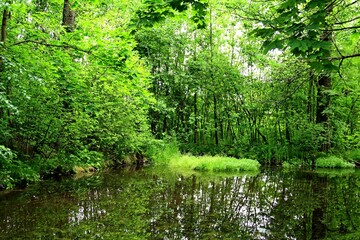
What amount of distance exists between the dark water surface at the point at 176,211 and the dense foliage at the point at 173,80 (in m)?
0.95

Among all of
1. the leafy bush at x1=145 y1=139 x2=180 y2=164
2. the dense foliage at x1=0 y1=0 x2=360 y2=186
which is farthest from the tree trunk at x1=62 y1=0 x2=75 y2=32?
the leafy bush at x1=145 y1=139 x2=180 y2=164

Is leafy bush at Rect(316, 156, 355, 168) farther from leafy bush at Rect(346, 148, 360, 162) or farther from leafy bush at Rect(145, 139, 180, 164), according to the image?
leafy bush at Rect(145, 139, 180, 164)

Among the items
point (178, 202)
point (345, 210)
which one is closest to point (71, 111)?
point (178, 202)

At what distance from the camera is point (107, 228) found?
15.7 feet

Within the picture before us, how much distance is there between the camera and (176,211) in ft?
19.2

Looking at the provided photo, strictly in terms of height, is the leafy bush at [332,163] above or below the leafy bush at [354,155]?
below

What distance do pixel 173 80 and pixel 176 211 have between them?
17156 mm

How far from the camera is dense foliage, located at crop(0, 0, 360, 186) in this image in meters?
4.20

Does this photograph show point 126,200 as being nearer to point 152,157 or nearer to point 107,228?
point 107,228

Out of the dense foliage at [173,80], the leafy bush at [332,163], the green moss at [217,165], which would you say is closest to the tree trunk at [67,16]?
the dense foliage at [173,80]

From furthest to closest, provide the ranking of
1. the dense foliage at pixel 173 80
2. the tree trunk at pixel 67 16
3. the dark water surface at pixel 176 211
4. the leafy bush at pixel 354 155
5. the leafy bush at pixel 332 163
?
1. the leafy bush at pixel 354 155
2. the leafy bush at pixel 332 163
3. the tree trunk at pixel 67 16
4. the dark water surface at pixel 176 211
5. the dense foliage at pixel 173 80

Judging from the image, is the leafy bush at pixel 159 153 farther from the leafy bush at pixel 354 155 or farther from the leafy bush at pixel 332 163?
the leafy bush at pixel 354 155

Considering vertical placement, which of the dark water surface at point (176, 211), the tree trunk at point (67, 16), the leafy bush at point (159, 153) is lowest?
the dark water surface at point (176, 211)

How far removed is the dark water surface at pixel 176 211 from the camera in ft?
15.3
